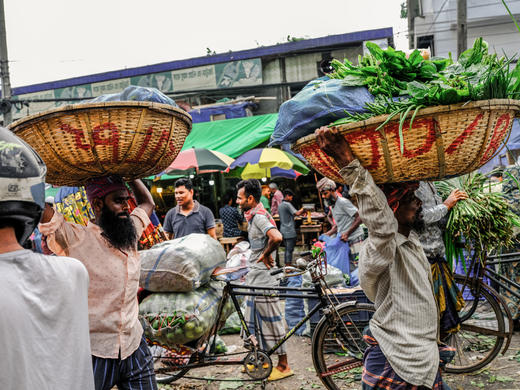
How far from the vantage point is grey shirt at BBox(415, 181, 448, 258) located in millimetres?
3512

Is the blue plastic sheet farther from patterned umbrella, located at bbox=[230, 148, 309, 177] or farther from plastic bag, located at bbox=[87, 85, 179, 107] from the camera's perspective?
patterned umbrella, located at bbox=[230, 148, 309, 177]

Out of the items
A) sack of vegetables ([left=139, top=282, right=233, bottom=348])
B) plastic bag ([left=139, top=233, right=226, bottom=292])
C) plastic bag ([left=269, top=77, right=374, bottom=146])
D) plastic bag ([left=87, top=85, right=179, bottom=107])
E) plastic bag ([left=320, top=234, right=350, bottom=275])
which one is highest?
plastic bag ([left=87, top=85, right=179, bottom=107])

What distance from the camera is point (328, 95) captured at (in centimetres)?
201

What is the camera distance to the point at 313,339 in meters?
3.88

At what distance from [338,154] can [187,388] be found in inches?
140

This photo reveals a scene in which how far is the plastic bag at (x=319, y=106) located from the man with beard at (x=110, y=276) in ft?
3.92

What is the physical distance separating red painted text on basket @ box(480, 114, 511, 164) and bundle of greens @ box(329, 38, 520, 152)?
10 centimetres

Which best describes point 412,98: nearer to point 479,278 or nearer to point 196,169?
point 479,278

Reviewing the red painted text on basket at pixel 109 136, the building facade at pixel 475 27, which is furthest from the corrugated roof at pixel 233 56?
the red painted text on basket at pixel 109 136

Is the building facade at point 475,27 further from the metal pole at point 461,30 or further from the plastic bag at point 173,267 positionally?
the plastic bag at point 173,267

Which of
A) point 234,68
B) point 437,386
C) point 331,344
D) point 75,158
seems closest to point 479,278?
point 331,344

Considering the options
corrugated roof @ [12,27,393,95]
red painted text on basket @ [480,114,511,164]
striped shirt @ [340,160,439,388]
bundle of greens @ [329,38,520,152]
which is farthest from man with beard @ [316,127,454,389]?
corrugated roof @ [12,27,393,95]

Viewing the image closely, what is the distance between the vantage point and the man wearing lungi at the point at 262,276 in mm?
4434

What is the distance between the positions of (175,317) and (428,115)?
9.64 feet
